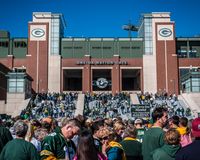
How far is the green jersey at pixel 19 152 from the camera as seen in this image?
5.67 m

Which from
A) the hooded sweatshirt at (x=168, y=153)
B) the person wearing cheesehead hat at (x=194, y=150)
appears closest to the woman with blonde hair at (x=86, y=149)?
the person wearing cheesehead hat at (x=194, y=150)

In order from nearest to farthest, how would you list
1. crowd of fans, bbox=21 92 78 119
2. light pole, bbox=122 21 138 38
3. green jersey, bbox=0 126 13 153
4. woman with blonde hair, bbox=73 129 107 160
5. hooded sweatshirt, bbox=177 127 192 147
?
1. woman with blonde hair, bbox=73 129 107 160
2. green jersey, bbox=0 126 13 153
3. hooded sweatshirt, bbox=177 127 192 147
4. crowd of fans, bbox=21 92 78 119
5. light pole, bbox=122 21 138 38

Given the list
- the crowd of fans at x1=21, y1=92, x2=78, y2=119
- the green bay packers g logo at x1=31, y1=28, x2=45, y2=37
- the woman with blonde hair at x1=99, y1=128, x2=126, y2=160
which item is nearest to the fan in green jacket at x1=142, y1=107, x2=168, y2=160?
the woman with blonde hair at x1=99, y1=128, x2=126, y2=160

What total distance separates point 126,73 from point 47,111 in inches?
1415

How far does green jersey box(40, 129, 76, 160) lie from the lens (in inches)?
222

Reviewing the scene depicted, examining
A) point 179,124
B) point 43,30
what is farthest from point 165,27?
point 179,124

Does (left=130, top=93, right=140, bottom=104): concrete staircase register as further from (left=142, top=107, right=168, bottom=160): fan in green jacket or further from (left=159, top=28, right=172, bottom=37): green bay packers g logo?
(left=142, top=107, right=168, bottom=160): fan in green jacket

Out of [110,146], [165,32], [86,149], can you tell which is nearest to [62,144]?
[110,146]

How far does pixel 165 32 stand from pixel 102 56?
1172 cm

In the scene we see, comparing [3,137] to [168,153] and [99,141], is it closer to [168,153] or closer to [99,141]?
[99,141]

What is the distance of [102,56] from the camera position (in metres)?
68.9

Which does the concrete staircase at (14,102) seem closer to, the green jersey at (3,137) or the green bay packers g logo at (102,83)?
the green bay packers g logo at (102,83)

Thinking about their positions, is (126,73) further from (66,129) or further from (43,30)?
(66,129)

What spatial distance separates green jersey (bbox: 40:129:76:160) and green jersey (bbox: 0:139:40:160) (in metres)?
0.18
